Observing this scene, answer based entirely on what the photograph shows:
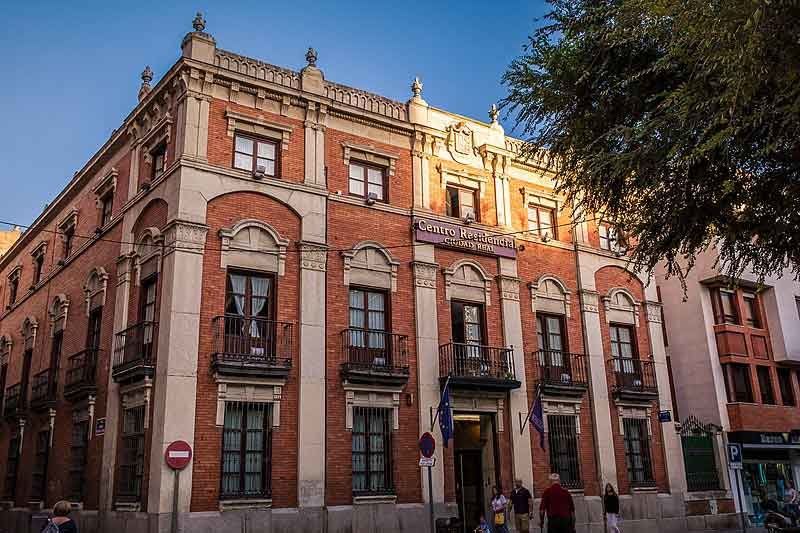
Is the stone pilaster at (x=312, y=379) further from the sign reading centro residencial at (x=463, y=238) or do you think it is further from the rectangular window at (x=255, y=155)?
the sign reading centro residencial at (x=463, y=238)

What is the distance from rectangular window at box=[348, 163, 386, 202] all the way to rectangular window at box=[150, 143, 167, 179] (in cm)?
536

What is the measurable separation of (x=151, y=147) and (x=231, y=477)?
989cm

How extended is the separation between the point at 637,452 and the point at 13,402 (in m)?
23.1

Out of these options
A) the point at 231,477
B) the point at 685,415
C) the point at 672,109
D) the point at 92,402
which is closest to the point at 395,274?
the point at 231,477

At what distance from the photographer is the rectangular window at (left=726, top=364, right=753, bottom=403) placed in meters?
29.2

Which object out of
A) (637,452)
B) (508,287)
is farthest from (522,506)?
(637,452)

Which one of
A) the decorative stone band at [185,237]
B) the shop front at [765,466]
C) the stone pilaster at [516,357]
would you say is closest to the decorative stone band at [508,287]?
the stone pilaster at [516,357]

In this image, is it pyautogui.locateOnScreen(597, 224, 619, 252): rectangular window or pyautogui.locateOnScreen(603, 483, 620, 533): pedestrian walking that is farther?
pyautogui.locateOnScreen(597, 224, 619, 252): rectangular window

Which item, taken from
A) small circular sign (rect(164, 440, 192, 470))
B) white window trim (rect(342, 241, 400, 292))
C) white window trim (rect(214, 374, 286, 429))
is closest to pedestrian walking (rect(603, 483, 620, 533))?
white window trim (rect(342, 241, 400, 292))

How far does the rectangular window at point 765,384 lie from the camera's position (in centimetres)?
3017

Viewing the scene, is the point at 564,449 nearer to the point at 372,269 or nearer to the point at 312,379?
the point at 372,269

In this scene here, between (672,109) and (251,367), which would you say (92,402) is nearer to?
(251,367)

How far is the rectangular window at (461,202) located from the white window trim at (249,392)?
8.52 metres

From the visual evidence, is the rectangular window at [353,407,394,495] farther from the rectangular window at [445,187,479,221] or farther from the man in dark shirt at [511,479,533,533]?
the rectangular window at [445,187,479,221]
